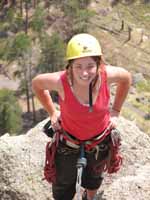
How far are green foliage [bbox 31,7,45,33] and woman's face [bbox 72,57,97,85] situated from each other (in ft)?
213

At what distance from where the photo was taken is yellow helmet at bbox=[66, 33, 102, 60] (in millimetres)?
5832

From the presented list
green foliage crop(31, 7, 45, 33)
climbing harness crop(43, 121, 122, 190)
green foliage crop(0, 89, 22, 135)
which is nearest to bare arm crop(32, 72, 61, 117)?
climbing harness crop(43, 121, 122, 190)

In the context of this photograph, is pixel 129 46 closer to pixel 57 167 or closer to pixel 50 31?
pixel 50 31

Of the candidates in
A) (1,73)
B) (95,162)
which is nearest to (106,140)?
(95,162)

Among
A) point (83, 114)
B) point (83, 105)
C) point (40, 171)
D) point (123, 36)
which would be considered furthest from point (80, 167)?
point (123, 36)

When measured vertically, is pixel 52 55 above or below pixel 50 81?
below

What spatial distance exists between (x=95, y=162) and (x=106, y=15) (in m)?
77.2

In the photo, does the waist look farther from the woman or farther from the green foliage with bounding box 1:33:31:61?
the green foliage with bounding box 1:33:31:61

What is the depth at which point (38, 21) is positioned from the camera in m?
70.9

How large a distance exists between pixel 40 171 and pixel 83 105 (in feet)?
9.37

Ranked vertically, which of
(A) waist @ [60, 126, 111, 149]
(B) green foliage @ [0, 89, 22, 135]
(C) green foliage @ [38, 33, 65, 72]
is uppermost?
(A) waist @ [60, 126, 111, 149]

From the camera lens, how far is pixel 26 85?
187 feet

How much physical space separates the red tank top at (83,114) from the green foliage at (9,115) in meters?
42.0

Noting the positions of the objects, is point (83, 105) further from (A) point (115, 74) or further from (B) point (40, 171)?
(B) point (40, 171)
